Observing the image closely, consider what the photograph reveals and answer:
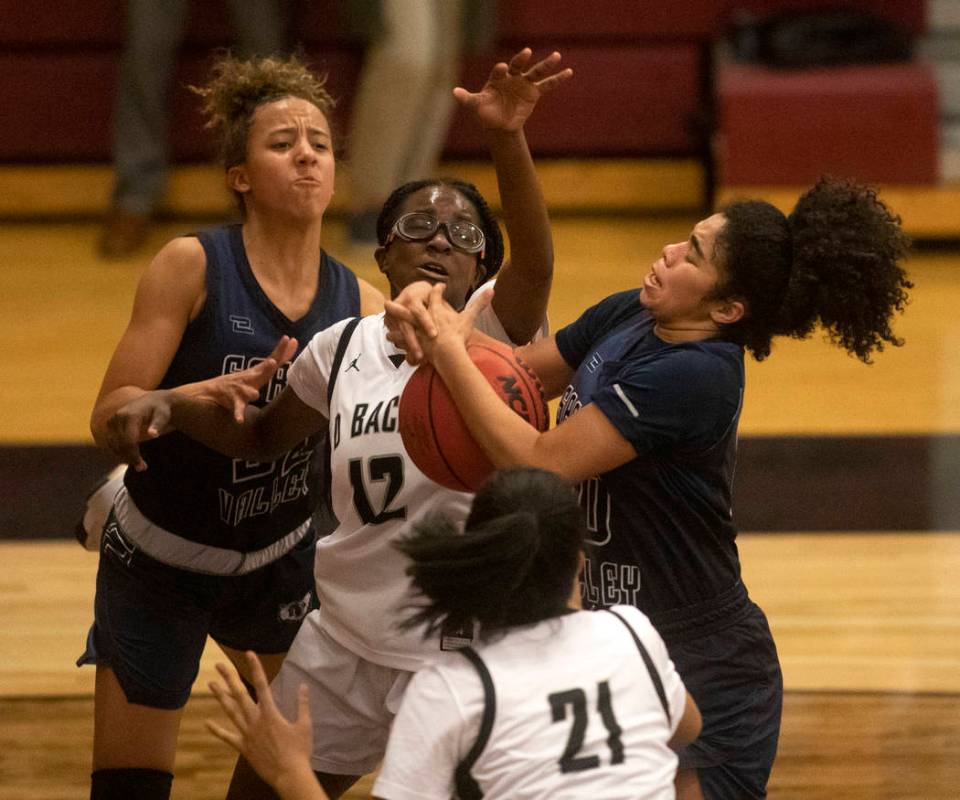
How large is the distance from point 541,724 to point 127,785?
118cm

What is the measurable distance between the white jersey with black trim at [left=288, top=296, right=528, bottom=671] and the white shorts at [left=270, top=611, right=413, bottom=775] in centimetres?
4

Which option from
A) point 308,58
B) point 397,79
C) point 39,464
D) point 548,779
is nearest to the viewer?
point 548,779

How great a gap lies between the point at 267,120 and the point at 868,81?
16.1ft

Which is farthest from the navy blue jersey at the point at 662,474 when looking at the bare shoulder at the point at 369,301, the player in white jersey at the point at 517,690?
the bare shoulder at the point at 369,301

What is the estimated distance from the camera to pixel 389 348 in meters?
2.80

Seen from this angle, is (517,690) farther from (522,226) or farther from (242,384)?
(522,226)

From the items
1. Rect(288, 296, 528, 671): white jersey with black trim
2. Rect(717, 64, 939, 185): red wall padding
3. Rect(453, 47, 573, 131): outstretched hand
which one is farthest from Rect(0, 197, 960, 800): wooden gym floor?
Rect(453, 47, 573, 131): outstretched hand

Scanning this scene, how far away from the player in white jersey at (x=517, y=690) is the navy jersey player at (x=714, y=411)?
0.39m

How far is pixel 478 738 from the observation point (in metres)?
2.11

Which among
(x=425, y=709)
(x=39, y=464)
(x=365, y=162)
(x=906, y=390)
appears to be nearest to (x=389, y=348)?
(x=425, y=709)

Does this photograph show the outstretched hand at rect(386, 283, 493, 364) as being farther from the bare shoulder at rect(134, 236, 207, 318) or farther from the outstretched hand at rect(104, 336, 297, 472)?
the bare shoulder at rect(134, 236, 207, 318)

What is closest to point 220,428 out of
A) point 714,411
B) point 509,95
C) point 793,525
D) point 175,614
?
point 175,614

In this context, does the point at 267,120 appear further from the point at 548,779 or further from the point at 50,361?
the point at 50,361

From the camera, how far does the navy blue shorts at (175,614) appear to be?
308 cm
